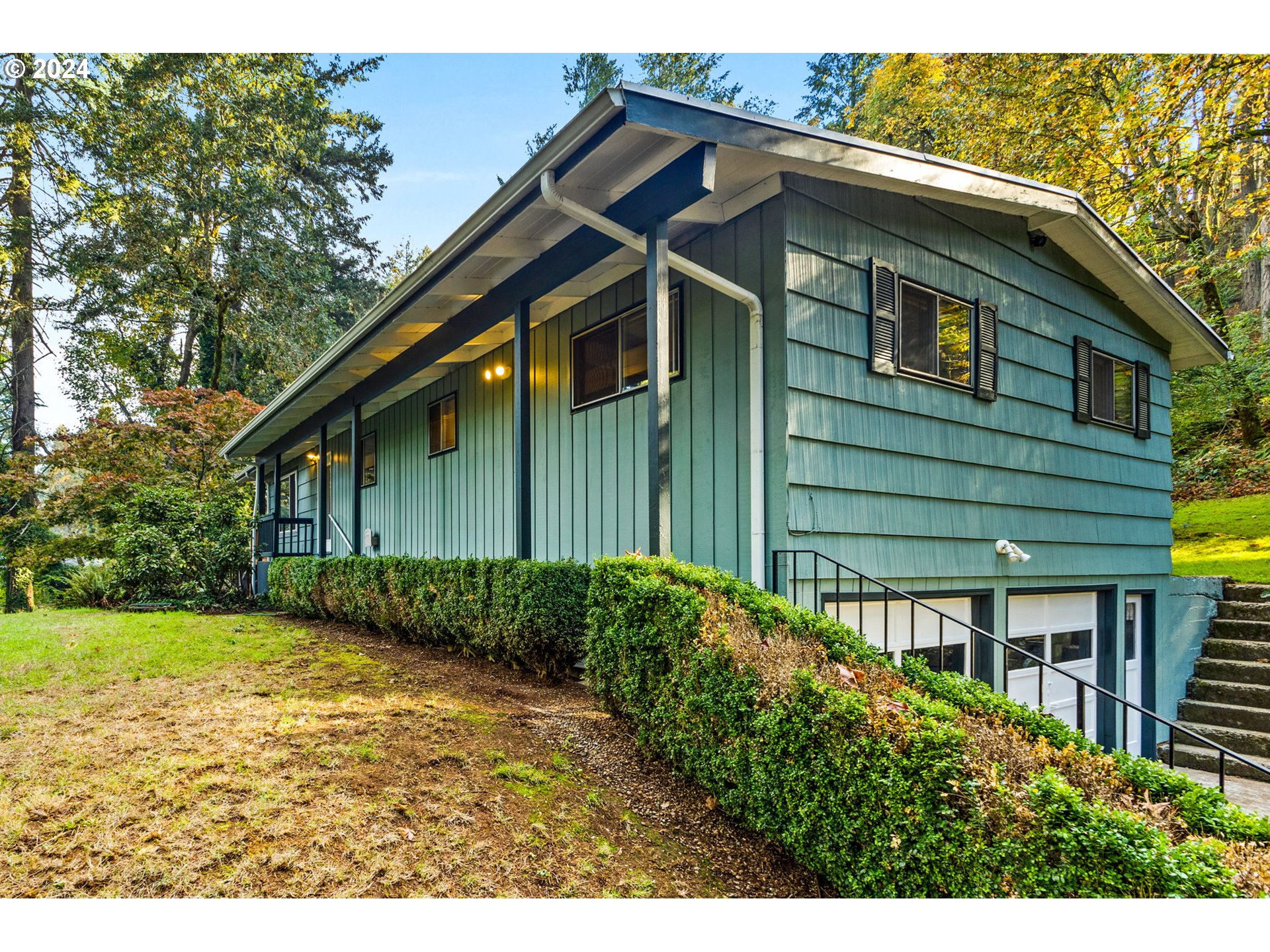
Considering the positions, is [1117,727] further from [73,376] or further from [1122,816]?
[73,376]

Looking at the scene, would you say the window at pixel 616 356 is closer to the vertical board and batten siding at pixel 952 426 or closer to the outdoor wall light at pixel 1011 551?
the vertical board and batten siding at pixel 952 426

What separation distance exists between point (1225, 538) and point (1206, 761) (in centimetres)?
567

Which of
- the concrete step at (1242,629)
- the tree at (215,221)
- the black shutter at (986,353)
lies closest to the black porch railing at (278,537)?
the tree at (215,221)

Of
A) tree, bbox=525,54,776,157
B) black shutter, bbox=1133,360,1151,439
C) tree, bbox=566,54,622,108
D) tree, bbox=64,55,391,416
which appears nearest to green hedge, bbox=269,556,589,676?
black shutter, bbox=1133,360,1151,439

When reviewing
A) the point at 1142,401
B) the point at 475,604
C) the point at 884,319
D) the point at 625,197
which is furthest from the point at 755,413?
the point at 1142,401

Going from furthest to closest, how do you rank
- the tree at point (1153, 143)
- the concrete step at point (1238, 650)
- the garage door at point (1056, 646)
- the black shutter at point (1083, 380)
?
the tree at point (1153, 143), the concrete step at point (1238, 650), the black shutter at point (1083, 380), the garage door at point (1056, 646)

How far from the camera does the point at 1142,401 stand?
7949mm

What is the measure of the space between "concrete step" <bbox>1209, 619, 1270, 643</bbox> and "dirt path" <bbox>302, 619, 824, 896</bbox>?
7.86 metres

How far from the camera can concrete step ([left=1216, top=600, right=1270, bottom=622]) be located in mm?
7773

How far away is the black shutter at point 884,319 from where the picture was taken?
195 inches

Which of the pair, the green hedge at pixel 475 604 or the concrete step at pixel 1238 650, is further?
the concrete step at pixel 1238 650

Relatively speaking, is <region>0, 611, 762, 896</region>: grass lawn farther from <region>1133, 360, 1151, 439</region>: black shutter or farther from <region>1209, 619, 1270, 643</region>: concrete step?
<region>1209, 619, 1270, 643</region>: concrete step

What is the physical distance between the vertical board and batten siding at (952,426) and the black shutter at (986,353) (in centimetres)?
11
